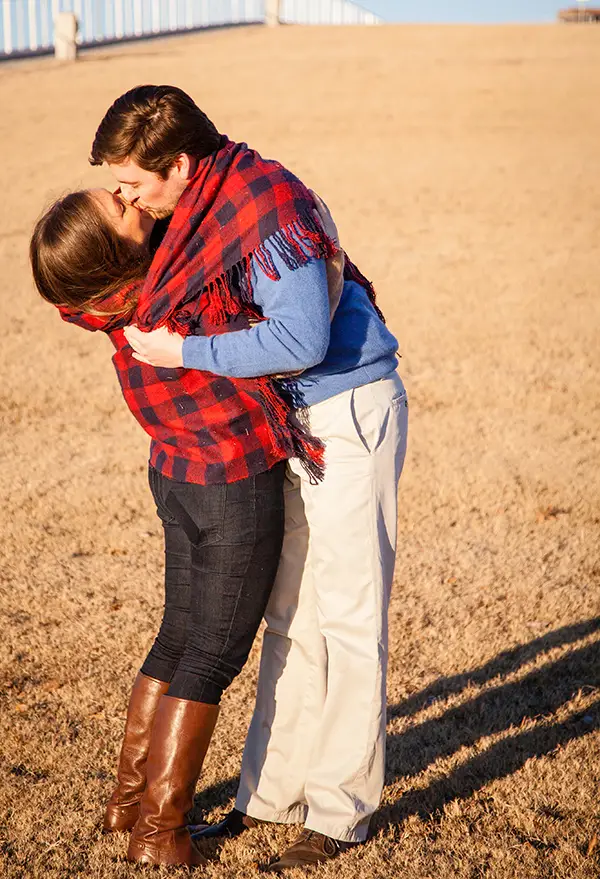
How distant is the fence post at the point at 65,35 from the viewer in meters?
28.2

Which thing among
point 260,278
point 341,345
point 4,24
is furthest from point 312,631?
point 4,24

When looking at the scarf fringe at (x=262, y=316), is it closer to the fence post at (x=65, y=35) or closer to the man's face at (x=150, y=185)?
the man's face at (x=150, y=185)

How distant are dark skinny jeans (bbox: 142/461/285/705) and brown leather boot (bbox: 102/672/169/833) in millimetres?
152

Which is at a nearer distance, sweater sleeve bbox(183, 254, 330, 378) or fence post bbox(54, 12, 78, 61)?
sweater sleeve bbox(183, 254, 330, 378)

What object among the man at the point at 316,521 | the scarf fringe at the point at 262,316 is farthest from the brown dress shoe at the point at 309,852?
the scarf fringe at the point at 262,316

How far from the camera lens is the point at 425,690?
3867 millimetres

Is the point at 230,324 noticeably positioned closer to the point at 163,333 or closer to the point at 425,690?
the point at 163,333

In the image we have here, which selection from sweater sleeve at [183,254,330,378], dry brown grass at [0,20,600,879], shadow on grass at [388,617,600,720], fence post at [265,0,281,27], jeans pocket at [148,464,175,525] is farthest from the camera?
fence post at [265,0,281,27]

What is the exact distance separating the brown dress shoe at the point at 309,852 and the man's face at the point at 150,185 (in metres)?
1.67

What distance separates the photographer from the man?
234cm

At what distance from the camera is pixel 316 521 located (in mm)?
2617

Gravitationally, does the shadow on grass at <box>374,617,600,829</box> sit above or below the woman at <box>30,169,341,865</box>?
below

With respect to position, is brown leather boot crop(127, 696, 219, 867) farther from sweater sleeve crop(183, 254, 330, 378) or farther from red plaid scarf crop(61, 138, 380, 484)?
sweater sleeve crop(183, 254, 330, 378)

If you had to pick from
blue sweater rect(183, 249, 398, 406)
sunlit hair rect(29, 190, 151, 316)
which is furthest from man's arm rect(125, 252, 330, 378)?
sunlit hair rect(29, 190, 151, 316)
